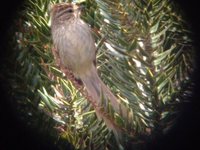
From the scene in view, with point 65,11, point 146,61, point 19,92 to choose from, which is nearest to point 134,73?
point 146,61

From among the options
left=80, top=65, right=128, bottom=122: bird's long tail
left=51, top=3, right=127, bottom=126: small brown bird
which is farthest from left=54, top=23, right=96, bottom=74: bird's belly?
left=80, top=65, right=128, bottom=122: bird's long tail

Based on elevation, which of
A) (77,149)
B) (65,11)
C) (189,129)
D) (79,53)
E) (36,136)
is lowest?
(189,129)

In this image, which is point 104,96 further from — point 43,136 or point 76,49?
point 76,49

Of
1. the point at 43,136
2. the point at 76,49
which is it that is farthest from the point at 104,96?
the point at 76,49

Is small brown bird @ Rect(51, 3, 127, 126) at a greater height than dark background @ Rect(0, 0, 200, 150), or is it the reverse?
small brown bird @ Rect(51, 3, 127, 126)

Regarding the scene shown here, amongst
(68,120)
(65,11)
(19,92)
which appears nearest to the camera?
(19,92)

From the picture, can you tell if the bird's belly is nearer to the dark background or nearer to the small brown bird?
the small brown bird

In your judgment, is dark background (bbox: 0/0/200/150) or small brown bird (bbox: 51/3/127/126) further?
small brown bird (bbox: 51/3/127/126)

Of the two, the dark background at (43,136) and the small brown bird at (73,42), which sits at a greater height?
the small brown bird at (73,42)

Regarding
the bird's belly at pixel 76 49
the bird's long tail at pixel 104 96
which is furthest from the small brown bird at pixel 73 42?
the bird's long tail at pixel 104 96

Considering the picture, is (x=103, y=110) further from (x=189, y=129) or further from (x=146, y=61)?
(x=189, y=129)

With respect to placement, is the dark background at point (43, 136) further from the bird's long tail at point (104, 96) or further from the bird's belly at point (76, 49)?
the bird's belly at point (76, 49)
